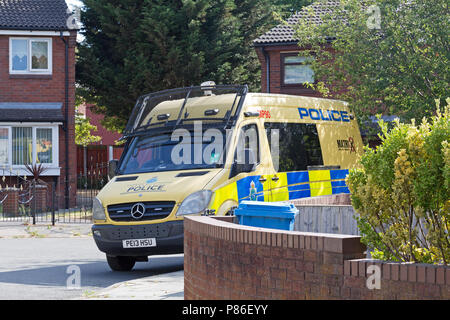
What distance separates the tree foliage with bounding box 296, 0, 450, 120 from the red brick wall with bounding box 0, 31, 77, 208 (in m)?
13.5

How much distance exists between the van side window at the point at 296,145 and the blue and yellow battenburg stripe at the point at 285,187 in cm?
16

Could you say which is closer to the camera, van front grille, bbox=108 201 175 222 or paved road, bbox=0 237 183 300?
paved road, bbox=0 237 183 300

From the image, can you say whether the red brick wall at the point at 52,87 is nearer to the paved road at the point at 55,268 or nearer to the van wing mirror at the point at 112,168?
the paved road at the point at 55,268

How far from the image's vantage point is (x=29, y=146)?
2888 cm

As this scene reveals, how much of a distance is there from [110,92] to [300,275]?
26912 mm

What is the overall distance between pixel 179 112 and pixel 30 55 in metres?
17.6

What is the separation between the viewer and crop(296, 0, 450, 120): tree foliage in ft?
53.5

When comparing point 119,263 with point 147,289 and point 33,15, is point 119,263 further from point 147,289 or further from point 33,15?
point 33,15

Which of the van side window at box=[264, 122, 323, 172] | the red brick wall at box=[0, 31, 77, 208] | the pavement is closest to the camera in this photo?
the pavement

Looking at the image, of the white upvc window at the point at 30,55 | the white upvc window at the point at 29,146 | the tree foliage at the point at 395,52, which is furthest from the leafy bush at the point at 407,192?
the white upvc window at the point at 30,55

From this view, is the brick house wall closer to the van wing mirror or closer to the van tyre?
the van wing mirror

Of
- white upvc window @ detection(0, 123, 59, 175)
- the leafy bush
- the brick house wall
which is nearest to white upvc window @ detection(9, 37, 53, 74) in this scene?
white upvc window @ detection(0, 123, 59, 175)

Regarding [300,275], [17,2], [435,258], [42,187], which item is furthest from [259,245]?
[17,2]

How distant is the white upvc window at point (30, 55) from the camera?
29.2 m
